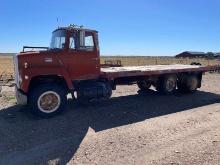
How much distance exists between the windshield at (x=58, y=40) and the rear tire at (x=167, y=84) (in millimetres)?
5313

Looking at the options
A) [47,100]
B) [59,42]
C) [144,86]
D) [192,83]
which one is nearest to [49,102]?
[47,100]

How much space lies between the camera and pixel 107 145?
7.30m

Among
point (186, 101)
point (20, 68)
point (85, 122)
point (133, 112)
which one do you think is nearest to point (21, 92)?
point (20, 68)

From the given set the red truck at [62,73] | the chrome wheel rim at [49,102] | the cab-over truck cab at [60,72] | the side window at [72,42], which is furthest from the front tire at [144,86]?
the chrome wheel rim at [49,102]

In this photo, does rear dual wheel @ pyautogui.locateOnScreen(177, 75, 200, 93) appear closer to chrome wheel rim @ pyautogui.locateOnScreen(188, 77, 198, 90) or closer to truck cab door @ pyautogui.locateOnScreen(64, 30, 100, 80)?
chrome wheel rim @ pyautogui.locateOnScreen(188, 77, 198, 90)

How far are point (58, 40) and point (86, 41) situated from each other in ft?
3.15

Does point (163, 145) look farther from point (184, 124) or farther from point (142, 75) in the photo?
point (142, 75)

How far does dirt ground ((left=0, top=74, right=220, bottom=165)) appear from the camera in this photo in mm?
A: 6578

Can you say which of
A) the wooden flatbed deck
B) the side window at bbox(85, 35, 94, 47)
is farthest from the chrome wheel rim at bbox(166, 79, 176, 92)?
the side window at bbox(85, 35, 94, 47)

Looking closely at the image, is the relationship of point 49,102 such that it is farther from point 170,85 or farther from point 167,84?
point 170,85

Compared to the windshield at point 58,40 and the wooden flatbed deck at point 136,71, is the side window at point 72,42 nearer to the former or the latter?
the windshield at point 58,40

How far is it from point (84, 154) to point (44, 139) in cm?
152

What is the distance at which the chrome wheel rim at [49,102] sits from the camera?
9859mm

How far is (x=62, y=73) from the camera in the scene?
10.3m
